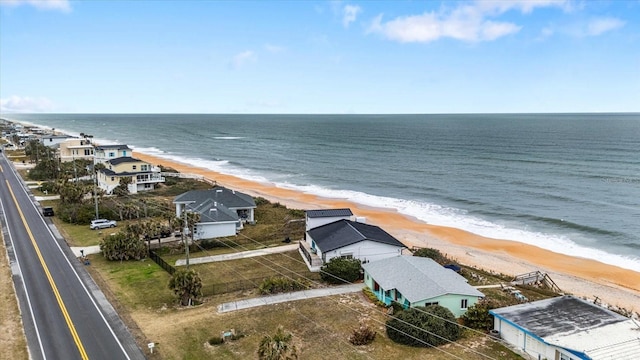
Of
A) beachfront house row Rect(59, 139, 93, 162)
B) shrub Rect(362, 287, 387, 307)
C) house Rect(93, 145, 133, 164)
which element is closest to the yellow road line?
shrub Rect(362, 287, 387, 307)

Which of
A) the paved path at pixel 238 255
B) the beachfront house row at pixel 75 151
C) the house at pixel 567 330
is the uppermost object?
the beachfront house row at pixel 75 151

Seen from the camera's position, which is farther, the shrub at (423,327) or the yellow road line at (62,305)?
the shrub at (423,327)

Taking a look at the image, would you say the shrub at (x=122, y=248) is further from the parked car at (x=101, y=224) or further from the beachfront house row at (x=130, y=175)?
the beachfront house row at (x=130, y=175)

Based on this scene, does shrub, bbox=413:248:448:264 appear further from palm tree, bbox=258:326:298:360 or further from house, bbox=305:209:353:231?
palm tree, bbox=258:326:298:360

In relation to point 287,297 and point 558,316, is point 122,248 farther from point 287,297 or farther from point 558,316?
point 558,316

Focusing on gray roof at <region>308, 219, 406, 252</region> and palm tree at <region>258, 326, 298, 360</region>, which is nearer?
palm tree at <region>258, 326, 298, 360</region>

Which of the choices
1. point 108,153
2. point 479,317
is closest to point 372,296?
point 479,317

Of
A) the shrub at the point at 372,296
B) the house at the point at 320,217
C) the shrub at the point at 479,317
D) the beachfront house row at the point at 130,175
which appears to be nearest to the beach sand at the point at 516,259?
the house at the point at 320,217
